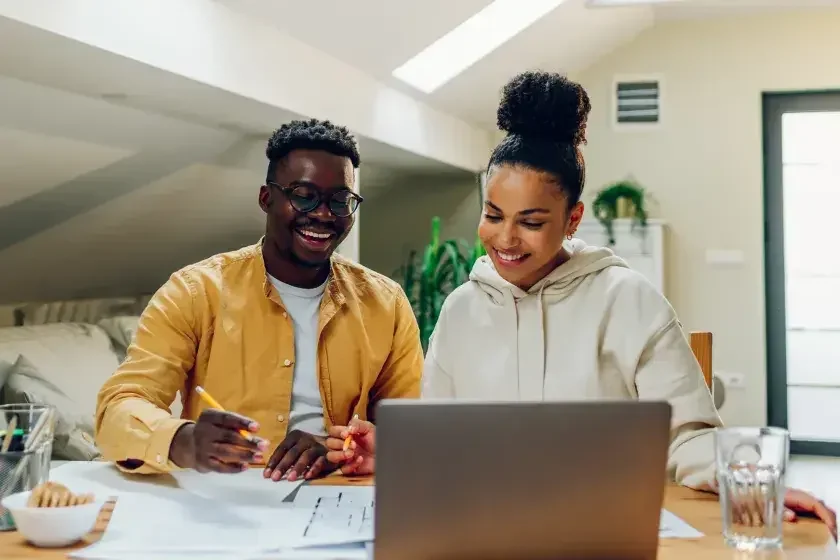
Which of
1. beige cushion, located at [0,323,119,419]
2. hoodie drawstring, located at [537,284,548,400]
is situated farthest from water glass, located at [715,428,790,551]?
beige cushion, located at [0,323,119,419]

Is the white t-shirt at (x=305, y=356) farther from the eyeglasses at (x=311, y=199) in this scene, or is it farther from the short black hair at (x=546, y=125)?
the short black hair at (x=546, y=125)

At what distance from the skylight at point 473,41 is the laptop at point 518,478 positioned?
132 inches

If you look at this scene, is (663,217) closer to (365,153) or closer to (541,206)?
(365,153)

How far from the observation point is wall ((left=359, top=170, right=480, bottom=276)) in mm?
5484

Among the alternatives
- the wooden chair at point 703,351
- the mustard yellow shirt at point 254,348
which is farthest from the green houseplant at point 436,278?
the wooden chair at point 703,351

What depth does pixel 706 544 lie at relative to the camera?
113cm

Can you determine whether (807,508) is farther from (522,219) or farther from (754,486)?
(522,219)

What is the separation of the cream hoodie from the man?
1.31ft

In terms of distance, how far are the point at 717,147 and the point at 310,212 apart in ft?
13.7

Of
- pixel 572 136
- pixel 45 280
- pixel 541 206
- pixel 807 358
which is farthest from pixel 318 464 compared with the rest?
pixel 807 358

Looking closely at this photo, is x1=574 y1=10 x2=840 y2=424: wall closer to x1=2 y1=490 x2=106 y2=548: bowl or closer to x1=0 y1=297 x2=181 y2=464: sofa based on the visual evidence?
x1=0 y1=297 x2=181 y2=464: sofa

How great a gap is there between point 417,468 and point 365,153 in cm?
333

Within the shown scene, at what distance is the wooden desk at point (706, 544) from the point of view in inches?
42.8

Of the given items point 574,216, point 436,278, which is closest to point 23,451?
point 574,216
